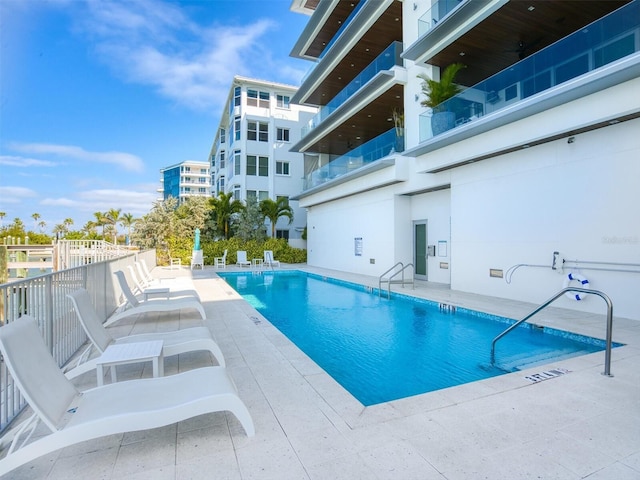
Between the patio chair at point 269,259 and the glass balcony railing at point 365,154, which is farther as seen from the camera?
the patio chair at point 269,259

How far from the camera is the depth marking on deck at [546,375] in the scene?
416 cm

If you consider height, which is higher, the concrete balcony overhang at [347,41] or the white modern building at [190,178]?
the white modern building at [190,178]

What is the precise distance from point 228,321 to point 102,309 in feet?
Answer: 8.45

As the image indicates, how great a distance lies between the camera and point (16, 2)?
10.4 metres

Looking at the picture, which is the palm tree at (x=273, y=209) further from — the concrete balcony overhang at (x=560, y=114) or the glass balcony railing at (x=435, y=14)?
the concrete balcony overhang at (x=560, y=114)

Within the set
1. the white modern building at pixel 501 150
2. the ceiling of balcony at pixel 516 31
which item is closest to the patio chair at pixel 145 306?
the white modern building at pixel 501 150

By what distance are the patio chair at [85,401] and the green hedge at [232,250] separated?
19.6 m

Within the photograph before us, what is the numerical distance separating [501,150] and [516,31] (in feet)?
12.6

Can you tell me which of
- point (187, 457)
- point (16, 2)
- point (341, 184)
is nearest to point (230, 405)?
point (187, 457)

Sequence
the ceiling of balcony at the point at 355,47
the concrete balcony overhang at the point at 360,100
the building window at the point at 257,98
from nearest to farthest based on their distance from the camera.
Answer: the concrete balcony overhang at the point at 360,100, the ceiling of balcony at the point at 355,47, the building window at the point at 257,98

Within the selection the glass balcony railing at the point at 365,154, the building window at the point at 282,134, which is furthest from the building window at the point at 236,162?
the glass balcony railing at the point at 365,154

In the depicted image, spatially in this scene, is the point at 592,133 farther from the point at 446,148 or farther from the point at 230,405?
the point at 230,405

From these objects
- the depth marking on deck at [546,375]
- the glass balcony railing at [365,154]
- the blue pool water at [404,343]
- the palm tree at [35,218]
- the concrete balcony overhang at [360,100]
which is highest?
the concrete balcony overhang at [360,100]

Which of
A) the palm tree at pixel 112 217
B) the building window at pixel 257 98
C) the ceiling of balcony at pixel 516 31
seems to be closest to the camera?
the ceiling of balcony at pixel 516 31
